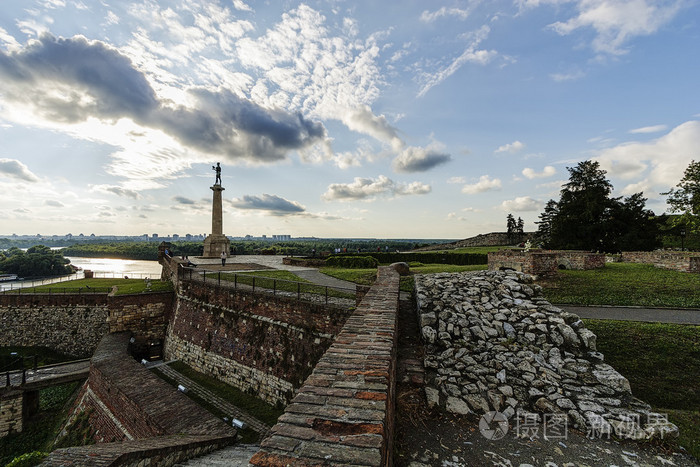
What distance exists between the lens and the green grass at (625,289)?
869 centimetres

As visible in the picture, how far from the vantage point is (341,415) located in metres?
1.91

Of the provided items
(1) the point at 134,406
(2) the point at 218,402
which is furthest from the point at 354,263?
(1) the point at 134,406

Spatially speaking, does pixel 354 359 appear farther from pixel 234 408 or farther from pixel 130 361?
pixel 130 361

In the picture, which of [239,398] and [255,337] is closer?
[239,398]

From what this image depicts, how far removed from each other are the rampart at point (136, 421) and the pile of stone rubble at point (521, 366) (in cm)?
524

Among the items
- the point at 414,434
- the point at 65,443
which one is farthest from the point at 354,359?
the point at 65,443

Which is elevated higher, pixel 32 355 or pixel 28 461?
pixel 28 461

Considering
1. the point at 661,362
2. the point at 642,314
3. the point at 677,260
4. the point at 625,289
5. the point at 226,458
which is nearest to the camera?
the point at 226,458

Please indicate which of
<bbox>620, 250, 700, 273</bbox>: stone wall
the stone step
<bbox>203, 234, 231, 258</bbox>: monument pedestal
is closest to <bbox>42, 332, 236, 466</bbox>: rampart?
the stone step

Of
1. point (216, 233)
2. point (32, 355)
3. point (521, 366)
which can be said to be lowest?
point (32, 355)

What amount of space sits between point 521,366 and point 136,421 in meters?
9.81

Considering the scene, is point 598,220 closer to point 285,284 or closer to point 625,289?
point 625,289

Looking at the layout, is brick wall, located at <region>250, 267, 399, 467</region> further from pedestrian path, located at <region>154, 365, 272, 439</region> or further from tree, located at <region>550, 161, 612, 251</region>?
tree, located at <region>550, 161, 612, 251</region>

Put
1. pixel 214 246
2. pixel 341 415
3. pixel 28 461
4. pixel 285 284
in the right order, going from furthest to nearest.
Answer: pixel 214 246, pixel 285 284, pixel 28 461, pixel 341 415
